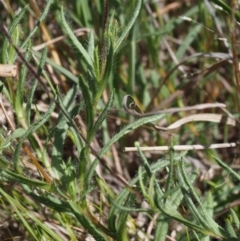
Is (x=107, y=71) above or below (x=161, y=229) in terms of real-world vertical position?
above

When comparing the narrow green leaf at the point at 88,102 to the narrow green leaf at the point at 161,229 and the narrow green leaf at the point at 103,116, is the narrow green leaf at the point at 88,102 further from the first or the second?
the narrow green leaf at the point at 161,229

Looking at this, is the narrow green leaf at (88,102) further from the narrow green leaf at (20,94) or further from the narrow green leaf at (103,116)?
the narrow green leaf at (20,94)

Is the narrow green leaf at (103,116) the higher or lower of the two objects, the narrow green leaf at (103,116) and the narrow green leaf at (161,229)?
the higher

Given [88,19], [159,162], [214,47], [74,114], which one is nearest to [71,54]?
[88,19]

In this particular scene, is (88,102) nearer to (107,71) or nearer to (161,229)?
(107,71)

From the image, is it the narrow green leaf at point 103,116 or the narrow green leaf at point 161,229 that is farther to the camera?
the narrow green leaf at point 161,229

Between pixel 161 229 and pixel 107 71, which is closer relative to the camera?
pixel 107 71

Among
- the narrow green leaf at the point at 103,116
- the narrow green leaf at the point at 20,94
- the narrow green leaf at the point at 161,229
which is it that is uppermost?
the narrow green leaf at the point at 20,94

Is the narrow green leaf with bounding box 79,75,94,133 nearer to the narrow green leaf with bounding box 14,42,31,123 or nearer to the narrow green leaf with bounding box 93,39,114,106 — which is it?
the narrow green leaf with bounding box 93,39,114,106

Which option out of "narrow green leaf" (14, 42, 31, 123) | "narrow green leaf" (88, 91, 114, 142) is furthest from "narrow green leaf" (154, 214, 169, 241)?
"narrow green leaf" (14, 42, 31, 123)

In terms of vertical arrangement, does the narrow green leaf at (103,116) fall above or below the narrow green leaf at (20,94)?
below

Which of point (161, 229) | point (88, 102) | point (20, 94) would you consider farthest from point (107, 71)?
point (161, 229)

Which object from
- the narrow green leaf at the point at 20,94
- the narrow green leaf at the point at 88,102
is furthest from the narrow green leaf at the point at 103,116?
the narrow green leaf at the point at 20,94

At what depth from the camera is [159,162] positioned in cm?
135
